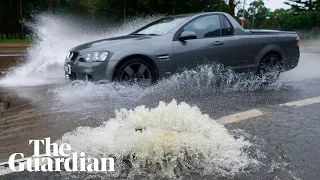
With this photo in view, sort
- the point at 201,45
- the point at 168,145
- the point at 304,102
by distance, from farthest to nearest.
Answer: the point at 201,45 < the point at 304,102 < the point at 168,145

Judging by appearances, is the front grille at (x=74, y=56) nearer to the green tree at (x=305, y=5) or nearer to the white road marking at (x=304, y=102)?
the white road marking at (x=304, y=102)

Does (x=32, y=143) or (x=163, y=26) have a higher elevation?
(x=163, y=26)

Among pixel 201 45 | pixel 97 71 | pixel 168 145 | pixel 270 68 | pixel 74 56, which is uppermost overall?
pixel 201 45

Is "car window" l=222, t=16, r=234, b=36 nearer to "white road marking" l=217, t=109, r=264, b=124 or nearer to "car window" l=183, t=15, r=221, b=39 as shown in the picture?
"car window" l=183, t=15, r=221, b=39

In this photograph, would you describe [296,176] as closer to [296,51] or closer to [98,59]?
[98,59]

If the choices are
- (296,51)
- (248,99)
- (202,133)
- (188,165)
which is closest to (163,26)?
(248,99)

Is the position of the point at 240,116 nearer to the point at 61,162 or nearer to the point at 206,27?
the point at 61,162

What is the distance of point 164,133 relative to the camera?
3.29 m

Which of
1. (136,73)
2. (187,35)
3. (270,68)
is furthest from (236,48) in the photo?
(136,73)

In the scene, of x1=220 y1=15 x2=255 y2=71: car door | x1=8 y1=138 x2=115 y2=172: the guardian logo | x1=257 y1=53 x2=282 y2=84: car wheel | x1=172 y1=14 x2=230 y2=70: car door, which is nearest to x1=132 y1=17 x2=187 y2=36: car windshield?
x1=172 y1=14 x2=230 y2=70: car door

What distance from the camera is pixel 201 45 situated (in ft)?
22.0

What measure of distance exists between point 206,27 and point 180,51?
2.80ft

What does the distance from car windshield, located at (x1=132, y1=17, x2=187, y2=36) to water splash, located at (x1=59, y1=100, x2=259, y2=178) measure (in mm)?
3217

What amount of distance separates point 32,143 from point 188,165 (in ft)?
5.47
